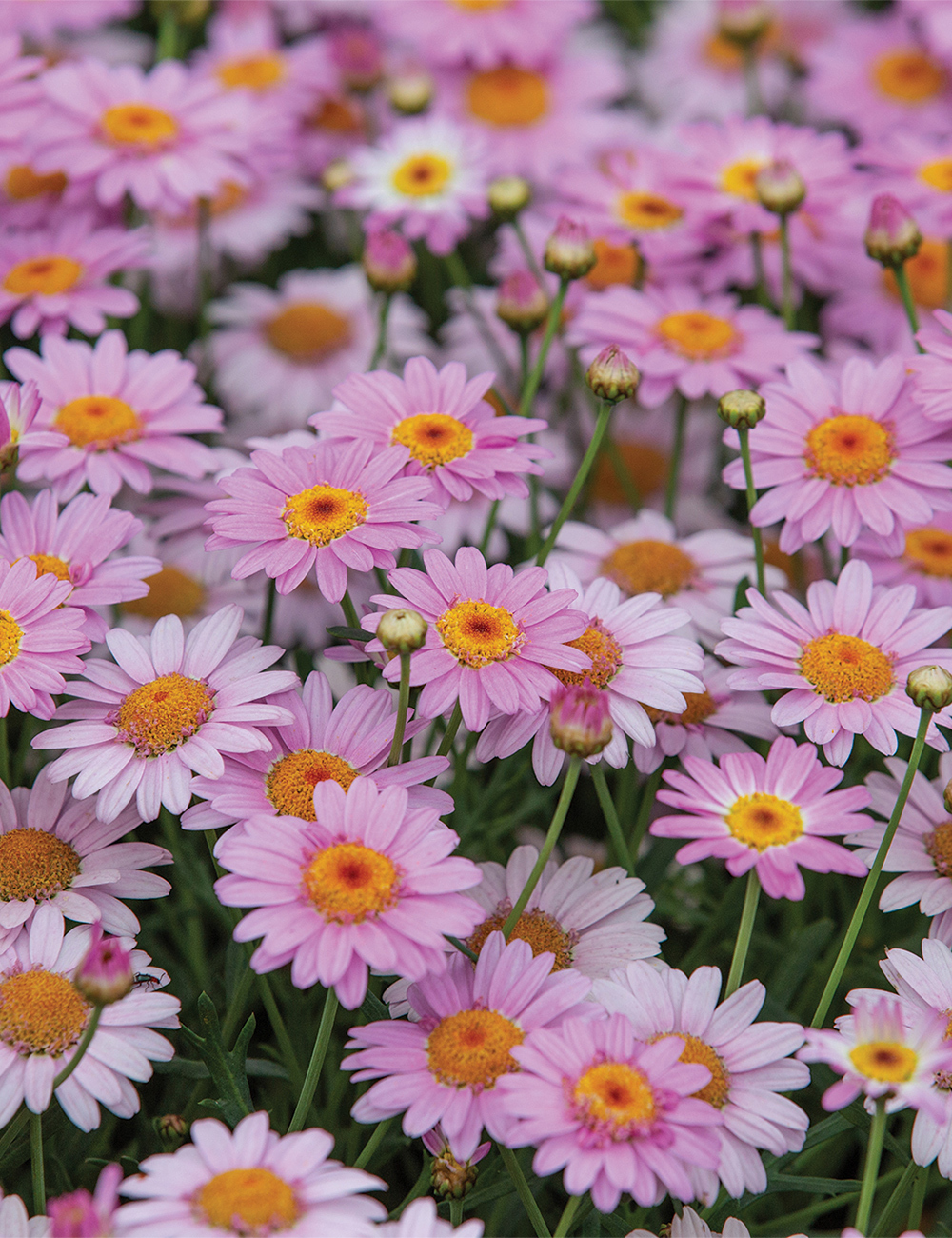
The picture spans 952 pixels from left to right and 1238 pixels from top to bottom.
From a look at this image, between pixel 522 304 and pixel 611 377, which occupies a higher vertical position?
pixel 611 377

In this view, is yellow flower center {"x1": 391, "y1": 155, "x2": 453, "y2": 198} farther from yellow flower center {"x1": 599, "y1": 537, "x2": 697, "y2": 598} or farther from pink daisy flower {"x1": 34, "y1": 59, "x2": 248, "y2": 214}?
yellow flower center {"x1": 599, "y1": 537, "x2": 697, "y2": 598}

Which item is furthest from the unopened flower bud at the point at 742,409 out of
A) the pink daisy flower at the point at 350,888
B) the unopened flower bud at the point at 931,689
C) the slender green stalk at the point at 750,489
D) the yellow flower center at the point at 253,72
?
the yellow flower center at the point at 253,72

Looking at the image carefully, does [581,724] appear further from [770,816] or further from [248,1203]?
[248,1203]

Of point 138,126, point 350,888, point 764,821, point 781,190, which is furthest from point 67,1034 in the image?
point 138,126

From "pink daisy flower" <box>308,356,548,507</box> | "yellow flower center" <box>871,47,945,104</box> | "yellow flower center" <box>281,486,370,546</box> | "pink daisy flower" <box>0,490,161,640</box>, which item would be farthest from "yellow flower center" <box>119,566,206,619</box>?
"yellow flower center" <box>871,47,945,104</box>

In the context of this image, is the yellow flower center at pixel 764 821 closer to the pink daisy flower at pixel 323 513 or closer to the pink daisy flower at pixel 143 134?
the pink daisy flower at pixel 323 513

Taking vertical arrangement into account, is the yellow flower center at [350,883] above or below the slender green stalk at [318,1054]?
above

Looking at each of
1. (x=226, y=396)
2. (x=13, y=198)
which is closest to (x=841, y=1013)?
(x=226, y=396)
